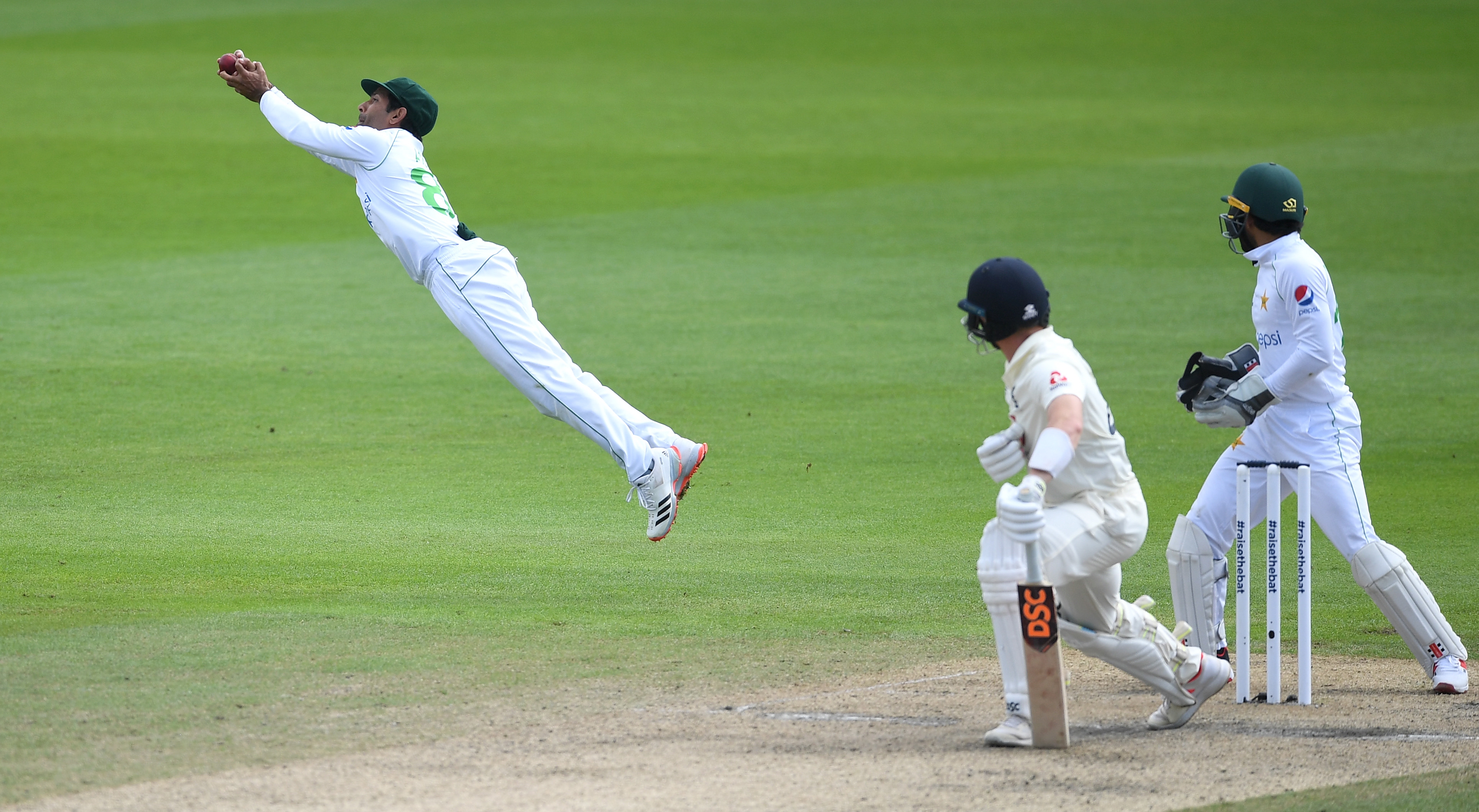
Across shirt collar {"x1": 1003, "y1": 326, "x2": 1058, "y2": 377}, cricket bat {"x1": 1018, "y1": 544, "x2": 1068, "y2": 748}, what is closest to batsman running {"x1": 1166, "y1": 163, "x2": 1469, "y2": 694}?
shirt collar {"x1": 1003, "y1": 326, "x2": 1058, "y2": 377}

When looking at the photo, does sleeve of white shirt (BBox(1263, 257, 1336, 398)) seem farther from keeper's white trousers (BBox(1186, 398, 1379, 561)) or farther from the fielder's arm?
the fielder's arm

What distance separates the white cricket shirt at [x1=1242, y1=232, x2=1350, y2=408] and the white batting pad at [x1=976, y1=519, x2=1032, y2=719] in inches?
73.5

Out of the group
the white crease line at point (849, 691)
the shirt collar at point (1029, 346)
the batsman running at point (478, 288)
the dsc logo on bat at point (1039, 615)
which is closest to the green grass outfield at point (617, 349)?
the white crease line at point (849, 691)

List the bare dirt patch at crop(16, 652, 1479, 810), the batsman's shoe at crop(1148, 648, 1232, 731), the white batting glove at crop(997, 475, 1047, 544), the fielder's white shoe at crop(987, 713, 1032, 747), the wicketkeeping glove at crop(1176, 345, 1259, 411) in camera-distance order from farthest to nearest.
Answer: the wicketkeeping glove at crop(1176, 345, 1259, 411), the batsman's shoe at crop(1148, 648, 1232, 731), the fielder's white shoe at crop(987, 713, 1032, 747), the white batting glove at crop(997, 475, 1047, 544), the bare dirt patch at crop(16, 652, 1479, 810)

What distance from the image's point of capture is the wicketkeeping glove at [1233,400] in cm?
751

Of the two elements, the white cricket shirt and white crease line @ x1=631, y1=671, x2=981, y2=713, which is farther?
the white cricket shirt

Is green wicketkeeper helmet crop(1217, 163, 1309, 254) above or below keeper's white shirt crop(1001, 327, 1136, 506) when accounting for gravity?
above

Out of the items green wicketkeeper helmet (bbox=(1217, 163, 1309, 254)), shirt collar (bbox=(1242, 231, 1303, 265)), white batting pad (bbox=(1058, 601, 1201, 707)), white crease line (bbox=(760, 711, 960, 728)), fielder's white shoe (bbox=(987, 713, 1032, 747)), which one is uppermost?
green wicketkeeper helmet (bbox=(1217, 163, 1309, 254))

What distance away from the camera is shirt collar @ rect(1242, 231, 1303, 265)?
7684 millimetres

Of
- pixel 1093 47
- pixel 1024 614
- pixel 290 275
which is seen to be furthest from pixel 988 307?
pixel 1093 47

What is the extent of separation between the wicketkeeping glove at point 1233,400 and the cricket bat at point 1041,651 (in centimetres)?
170

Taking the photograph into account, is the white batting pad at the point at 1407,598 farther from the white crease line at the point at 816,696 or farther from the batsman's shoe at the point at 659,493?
the batsman's shoe at the point at 659,493

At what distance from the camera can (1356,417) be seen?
25.2 feet

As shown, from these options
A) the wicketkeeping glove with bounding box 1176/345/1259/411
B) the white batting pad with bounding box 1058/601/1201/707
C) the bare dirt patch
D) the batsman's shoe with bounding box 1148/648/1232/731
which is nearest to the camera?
the bare dirt patch
